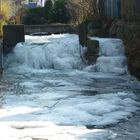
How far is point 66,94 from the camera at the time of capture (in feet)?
46.6

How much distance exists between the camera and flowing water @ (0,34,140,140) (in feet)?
33.1

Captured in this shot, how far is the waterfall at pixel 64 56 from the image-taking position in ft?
62.4

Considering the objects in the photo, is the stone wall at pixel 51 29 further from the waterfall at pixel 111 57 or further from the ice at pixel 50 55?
the waterfall at pixel 111 57

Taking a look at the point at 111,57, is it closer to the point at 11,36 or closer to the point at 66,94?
the point at 66,94

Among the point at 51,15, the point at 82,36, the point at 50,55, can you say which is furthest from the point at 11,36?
the point at 51,15

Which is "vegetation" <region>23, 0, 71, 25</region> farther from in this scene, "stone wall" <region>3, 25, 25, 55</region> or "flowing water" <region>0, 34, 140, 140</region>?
"flowing water" <region>0, 34, 140, 140</region>

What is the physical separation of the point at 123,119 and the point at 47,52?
11.2 m

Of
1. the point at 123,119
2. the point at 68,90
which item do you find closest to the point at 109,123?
the point at 123,119

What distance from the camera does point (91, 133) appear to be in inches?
388

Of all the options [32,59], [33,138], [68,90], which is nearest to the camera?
[33,138]

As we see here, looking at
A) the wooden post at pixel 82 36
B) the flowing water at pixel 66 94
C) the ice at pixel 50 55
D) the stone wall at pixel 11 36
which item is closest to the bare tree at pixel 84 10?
the flowing water at pixel 66 94

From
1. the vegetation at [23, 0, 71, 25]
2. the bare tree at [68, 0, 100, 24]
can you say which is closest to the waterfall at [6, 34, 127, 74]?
the bare tree at [68, 0, 100, 24]

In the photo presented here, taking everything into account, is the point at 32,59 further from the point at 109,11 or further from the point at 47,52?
the point at 109,11

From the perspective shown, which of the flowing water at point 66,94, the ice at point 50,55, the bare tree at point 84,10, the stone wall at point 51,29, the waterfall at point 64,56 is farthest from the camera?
the stone wall at point 51,29
